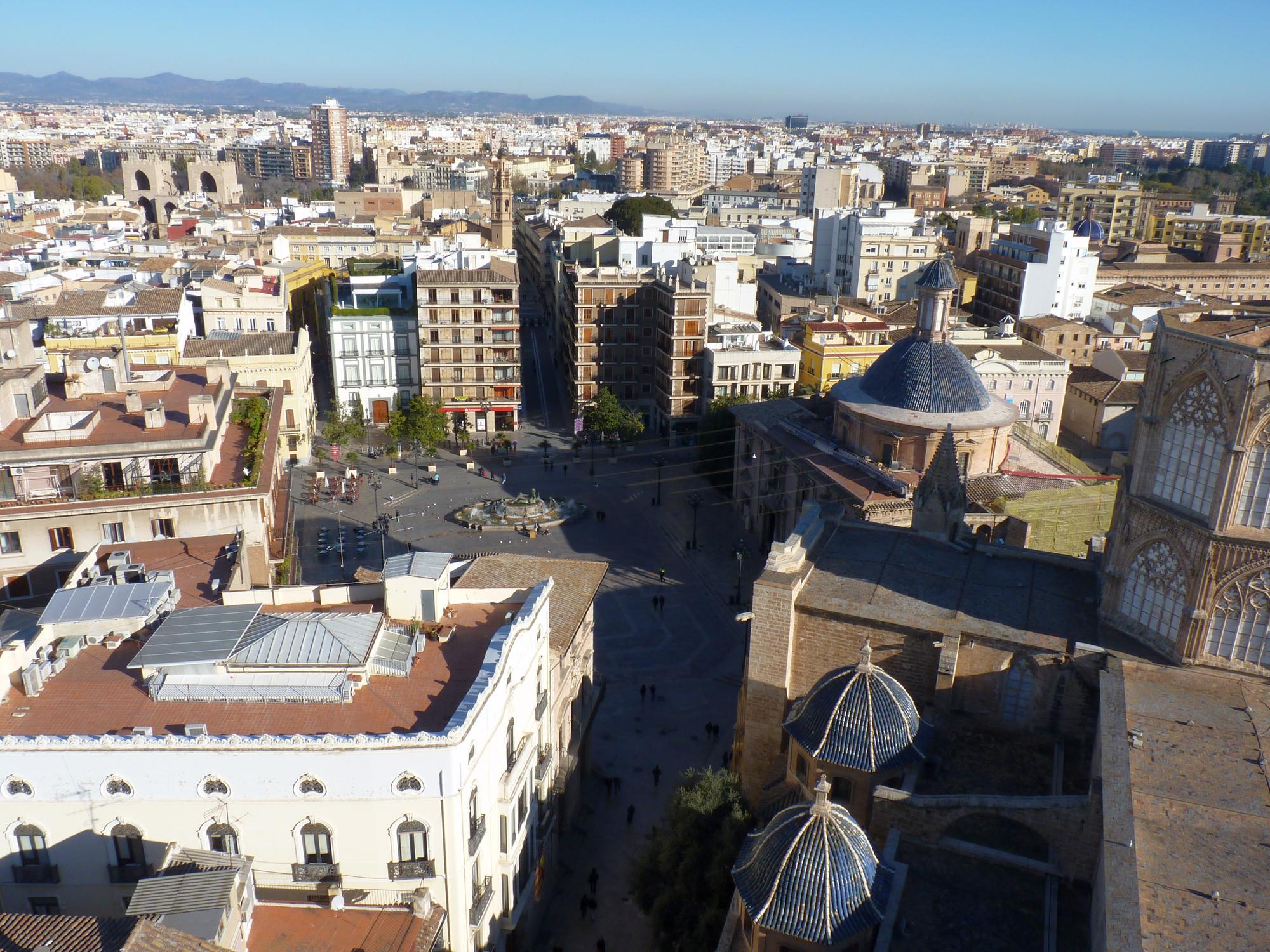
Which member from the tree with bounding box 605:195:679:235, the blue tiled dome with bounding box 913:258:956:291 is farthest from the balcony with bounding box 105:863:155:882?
the tree with bounding box 605:195:679:235

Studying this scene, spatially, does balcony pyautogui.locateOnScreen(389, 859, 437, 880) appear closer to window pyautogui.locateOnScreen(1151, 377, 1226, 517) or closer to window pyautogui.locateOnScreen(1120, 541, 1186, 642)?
window pyautogui.locateOnScreen(1120, 541, 1186, 642)

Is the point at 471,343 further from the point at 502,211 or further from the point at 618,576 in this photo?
the point at 502,211

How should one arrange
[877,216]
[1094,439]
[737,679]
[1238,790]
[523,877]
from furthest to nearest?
[877,216] < [1094,439] < [737,679] < [523,877] < [1238,790]

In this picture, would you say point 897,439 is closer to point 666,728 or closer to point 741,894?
point 666,728

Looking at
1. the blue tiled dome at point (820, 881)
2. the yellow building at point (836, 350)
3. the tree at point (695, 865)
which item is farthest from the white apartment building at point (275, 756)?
the yellow building at point (836, 350)

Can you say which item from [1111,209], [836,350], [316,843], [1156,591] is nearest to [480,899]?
[316,843]

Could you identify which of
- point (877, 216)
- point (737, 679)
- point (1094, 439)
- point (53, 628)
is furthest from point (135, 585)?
point (877, 216)

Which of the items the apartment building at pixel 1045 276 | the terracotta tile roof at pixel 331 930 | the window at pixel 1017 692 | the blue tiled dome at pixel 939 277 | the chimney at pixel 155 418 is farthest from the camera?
the apartment building at pixel 1045 276

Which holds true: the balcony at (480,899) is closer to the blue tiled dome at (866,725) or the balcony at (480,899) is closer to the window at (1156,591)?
the blue tiled dome at (866,725)
